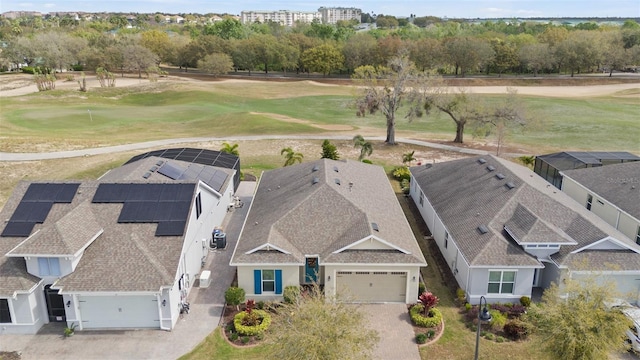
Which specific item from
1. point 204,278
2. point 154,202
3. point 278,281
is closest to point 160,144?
point 154,202

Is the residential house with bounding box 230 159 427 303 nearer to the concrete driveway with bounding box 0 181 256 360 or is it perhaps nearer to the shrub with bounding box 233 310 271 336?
the shrub with bounding box 233 310 271 336

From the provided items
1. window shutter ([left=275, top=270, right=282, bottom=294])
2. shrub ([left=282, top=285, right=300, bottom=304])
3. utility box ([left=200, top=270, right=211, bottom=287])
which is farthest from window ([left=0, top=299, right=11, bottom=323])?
shrub ([left=282, top=285, right=300, bottom=304])

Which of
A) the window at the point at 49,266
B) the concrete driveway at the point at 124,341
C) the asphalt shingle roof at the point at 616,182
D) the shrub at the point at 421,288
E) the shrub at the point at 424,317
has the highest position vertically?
the asphalt shingle roof at the point at 616,182

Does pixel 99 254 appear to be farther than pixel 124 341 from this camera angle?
Yes

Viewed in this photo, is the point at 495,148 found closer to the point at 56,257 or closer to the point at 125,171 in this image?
the point at 125,171

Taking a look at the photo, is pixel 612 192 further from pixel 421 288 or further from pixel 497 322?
pixel 421 288

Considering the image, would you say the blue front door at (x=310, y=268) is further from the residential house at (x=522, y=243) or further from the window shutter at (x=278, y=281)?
the residential house at (x=522, y=243)

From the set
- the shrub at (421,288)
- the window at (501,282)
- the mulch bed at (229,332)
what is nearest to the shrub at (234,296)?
the mulch bed at (229,332)
